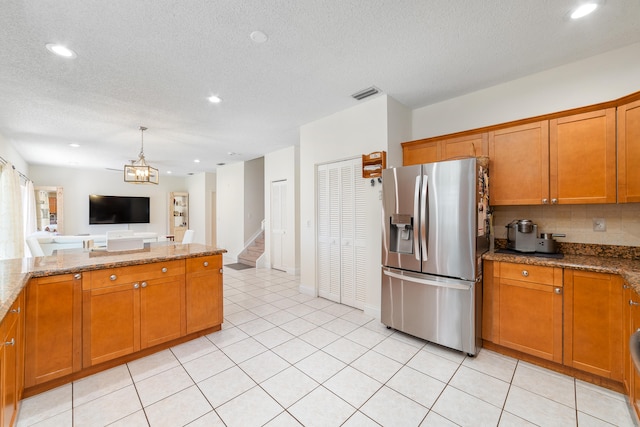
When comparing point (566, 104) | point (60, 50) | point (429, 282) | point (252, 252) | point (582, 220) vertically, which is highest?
point (60, 50)

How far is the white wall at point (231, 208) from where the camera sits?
729cm

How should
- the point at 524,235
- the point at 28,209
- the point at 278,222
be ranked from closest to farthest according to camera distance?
1. the point at 524,235
2. the point at 28,209
3. the point at 278,222

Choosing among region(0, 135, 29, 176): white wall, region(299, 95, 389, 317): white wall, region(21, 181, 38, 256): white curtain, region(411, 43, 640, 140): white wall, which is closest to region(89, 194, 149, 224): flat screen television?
region(21, 181, 38, 256): white curtain

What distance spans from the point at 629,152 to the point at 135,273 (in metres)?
4.40

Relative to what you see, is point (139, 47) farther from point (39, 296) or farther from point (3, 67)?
point (39, 296)

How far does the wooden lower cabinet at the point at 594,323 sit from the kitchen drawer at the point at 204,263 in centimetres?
336

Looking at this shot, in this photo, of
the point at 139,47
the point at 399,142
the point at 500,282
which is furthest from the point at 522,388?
the point at 139,47

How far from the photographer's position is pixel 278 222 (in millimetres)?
5945

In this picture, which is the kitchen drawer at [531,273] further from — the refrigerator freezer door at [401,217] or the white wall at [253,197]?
the white wall at [253,197]

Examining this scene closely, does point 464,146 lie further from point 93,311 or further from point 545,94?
point 93,311

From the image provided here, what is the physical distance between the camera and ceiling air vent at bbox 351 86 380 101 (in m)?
3.06

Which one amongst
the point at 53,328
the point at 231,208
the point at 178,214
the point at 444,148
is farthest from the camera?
the point at 178,214

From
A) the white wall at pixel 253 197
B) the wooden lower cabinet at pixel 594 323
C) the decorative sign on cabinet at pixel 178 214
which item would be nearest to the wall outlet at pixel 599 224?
the wooden lower cabinet at pixel 594 323

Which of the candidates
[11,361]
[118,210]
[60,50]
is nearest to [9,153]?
[118,210]
